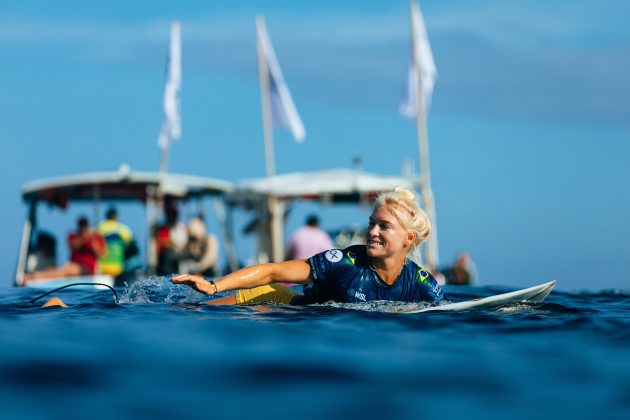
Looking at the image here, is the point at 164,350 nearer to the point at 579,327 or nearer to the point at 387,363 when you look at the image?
the point at 387,363

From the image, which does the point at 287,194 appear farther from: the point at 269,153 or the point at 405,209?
the point at 405,209

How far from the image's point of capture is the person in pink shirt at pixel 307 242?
57.8ft

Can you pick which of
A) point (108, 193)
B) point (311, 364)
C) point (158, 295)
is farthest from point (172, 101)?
point (311, 364)

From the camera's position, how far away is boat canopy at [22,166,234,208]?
65.7 ft

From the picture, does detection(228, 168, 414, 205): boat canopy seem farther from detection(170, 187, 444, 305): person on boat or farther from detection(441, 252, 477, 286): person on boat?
detection(170, 187, 444, 305): person on boat

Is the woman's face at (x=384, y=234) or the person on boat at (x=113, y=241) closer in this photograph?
the woman's face at (x=384, y=234)

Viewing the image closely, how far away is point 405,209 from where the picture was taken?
7.18 metres

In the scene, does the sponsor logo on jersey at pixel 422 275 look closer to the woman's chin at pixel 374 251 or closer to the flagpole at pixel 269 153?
the woman's chin at pixel 374 251

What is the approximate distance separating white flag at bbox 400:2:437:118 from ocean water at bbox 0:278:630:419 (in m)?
17.3

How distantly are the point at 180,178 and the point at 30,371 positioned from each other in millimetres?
16536

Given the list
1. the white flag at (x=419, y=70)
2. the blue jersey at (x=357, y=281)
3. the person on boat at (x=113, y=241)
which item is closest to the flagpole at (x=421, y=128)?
the white flag at (x=419, y=70)

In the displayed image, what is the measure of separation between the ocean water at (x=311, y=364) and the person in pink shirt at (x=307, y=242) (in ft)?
34.6

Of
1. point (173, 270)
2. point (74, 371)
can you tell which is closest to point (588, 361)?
point (74, 371)

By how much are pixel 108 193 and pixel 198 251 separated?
338 cm
